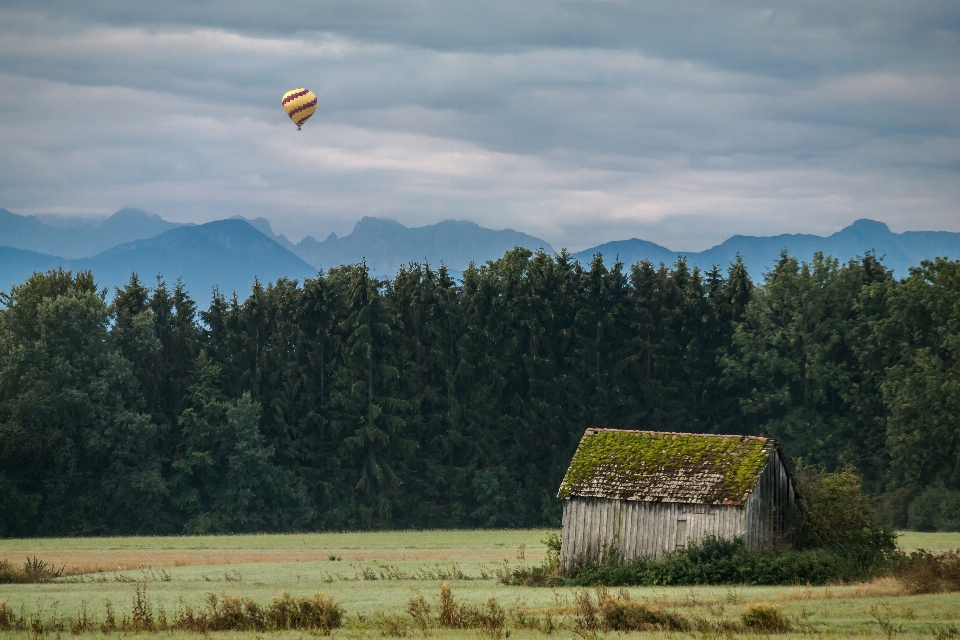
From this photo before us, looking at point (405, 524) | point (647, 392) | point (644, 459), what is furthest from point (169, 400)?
point (644, 459)

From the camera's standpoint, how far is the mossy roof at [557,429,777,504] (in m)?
42.0

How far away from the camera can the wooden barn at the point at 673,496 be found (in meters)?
41.5

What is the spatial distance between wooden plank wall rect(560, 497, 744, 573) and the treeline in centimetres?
4233

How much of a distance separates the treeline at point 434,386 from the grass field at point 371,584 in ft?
32.9

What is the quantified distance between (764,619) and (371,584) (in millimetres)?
17296

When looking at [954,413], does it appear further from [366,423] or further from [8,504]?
[8,504]

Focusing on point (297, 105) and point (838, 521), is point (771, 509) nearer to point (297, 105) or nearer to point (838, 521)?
point (838, 521)

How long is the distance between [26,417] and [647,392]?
44.8m

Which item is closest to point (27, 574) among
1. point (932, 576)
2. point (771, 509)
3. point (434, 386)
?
point (771, 509)

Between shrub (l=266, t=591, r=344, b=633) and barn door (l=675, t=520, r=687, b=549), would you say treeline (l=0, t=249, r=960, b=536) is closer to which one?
barn door (l=675, t=520, r=687, b=549)

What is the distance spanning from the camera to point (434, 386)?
92.7 m

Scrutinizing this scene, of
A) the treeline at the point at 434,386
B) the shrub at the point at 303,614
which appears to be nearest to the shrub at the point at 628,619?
the shrub at the point at 303,614

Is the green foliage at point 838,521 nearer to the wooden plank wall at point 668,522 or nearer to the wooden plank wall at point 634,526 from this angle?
the wooden plank wall at point 668,522

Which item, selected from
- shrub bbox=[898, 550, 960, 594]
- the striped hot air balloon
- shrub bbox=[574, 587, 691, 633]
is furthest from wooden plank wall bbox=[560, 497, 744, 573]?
the striped hot air balloon
